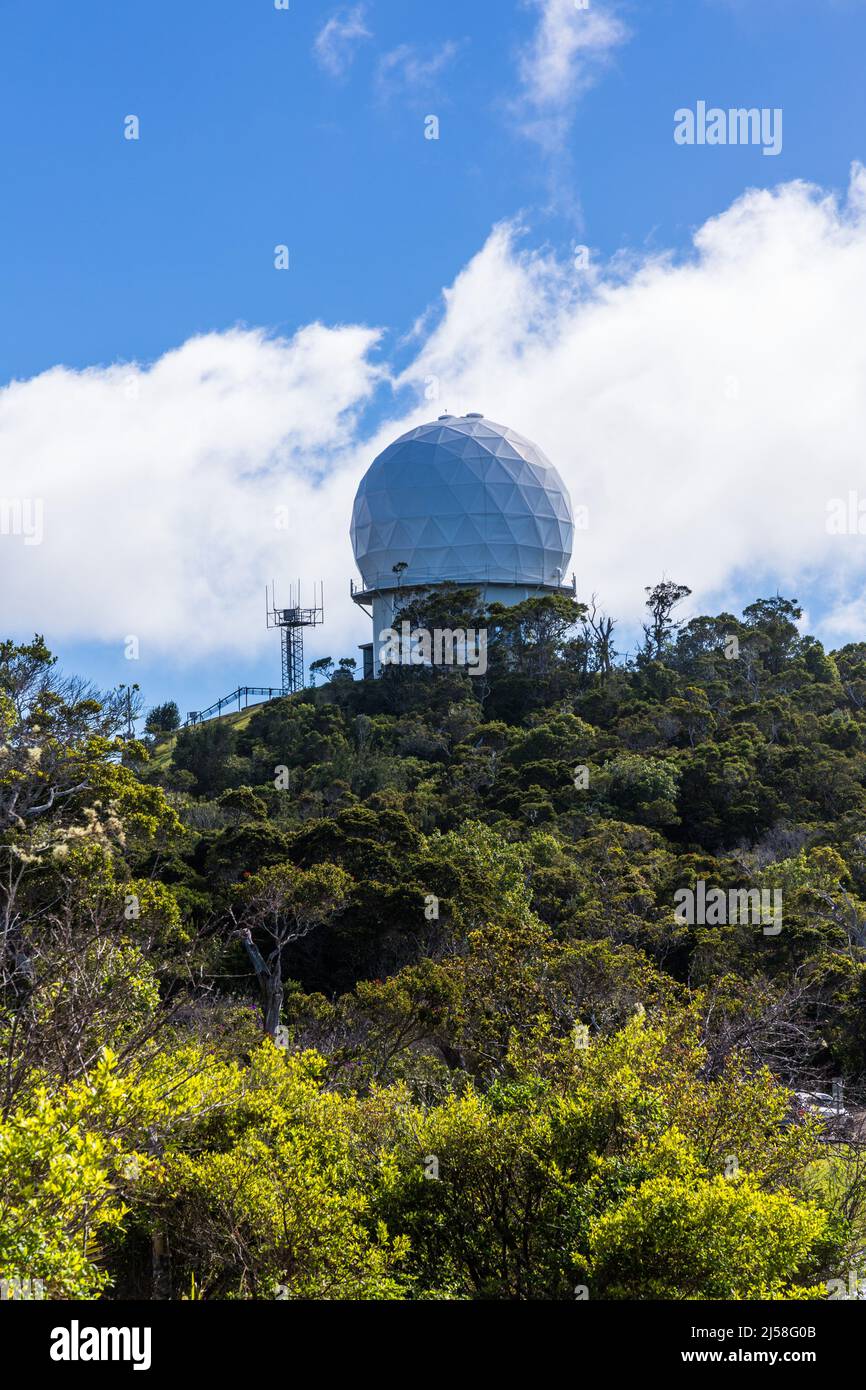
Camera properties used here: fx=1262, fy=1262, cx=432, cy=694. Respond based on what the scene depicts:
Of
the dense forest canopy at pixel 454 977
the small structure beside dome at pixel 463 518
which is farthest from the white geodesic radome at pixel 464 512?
the dense forest canopy at pixel 454 977

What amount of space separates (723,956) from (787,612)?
36.9m

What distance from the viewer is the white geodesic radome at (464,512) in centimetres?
6056

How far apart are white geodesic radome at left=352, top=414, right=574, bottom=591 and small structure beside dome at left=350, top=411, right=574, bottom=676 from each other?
0.16ft

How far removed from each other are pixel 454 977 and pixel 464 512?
1641 inches

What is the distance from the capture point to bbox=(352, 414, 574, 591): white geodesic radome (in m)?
60.6

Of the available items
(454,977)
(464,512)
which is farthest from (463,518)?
(454,977)

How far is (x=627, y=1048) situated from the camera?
13008mm

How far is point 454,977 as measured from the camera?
68.7 feet

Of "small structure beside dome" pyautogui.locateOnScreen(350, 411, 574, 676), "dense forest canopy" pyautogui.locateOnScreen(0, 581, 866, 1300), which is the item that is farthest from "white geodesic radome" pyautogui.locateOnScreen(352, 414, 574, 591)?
"dense forest canopy" pyautogui.locateOnScreen(0, 581, 866, 1300)

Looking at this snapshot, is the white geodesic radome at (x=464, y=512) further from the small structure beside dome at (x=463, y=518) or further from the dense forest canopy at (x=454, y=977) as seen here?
the dense forest canopy at (x=454, y=977)

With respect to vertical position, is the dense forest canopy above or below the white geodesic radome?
below

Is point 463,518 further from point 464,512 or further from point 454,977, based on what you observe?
point 454,977

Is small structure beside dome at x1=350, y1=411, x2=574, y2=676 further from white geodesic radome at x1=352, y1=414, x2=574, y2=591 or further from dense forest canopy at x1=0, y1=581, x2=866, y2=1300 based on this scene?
dense forest canopy at x1=0, y1=581, x2=866, y2=1300
